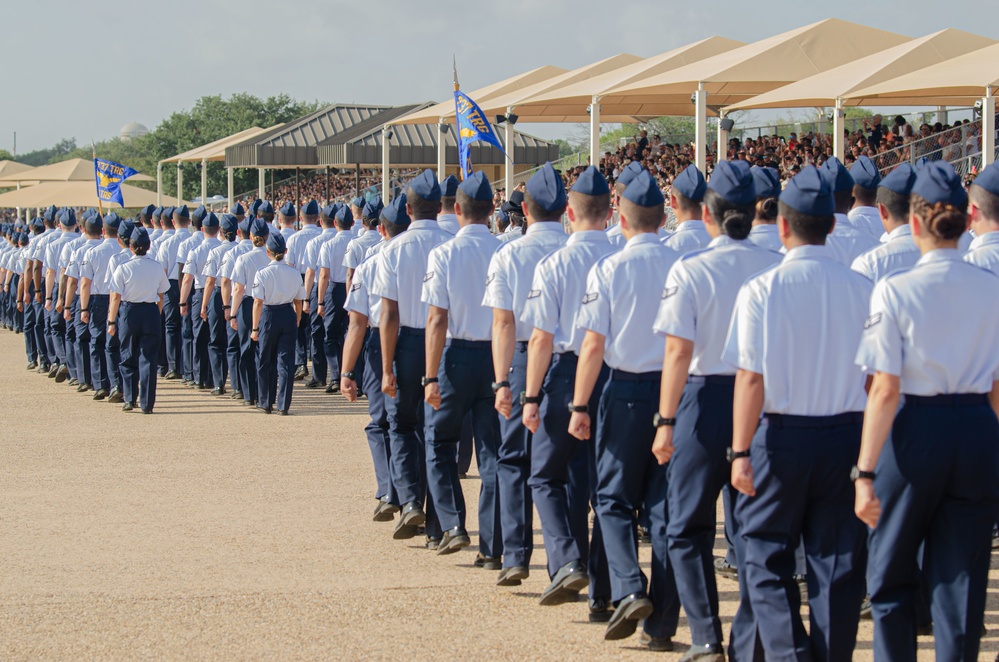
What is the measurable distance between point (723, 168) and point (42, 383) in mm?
14460

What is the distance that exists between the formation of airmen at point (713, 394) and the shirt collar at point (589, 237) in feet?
0.15

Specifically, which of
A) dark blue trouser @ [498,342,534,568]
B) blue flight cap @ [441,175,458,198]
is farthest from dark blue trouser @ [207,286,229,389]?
dark blue trouser @ [498,342,534,568]

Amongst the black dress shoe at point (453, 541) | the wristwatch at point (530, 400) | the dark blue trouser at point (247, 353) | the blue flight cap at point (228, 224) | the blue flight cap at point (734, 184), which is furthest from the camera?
the blue flight cap at point (228, 224)

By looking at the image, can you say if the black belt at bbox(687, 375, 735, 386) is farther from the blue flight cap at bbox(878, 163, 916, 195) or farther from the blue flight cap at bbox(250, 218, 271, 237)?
the blue flight cap at bbox(250, 218, 271, 237)

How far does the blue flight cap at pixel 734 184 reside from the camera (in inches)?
220

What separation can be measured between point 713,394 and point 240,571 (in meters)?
3.20

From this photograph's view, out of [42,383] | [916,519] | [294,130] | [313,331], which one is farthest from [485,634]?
[294,130]

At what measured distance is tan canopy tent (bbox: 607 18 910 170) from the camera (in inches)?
786

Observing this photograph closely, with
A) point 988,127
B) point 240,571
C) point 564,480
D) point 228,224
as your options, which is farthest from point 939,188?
point 228,224

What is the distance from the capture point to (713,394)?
5410 millimetres

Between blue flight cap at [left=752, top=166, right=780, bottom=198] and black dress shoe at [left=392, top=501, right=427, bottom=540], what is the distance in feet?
9.28

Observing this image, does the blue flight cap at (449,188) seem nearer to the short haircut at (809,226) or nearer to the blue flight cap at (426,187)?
the blue flight cap at (426,187)

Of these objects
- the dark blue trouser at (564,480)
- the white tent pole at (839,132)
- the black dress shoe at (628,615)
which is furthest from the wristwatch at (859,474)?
the white tent pole at (839,132)

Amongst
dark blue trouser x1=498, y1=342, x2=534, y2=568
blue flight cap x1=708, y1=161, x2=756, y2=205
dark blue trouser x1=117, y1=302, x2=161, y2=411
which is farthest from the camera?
dark blue trouser x1=117, y1=302, x2=161, y2=411
